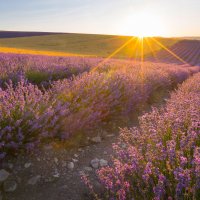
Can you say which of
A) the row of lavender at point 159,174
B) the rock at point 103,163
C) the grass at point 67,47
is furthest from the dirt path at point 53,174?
the grass at point 67,47

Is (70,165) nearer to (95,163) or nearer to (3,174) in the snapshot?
(95,163)

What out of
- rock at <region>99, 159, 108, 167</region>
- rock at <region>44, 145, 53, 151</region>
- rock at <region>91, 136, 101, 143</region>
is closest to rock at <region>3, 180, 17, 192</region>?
rock at <region>44, 145, 53, 151</region>

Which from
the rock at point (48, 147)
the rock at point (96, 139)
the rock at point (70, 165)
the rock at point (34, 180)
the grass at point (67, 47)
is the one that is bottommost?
the rock at point (70, 165)

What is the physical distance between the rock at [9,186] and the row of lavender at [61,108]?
12.3 inches

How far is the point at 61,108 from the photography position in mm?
3463

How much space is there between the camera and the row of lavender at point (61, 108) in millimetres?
2912

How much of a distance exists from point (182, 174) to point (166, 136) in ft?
3.94

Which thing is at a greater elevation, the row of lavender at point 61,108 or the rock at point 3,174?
the row of lavender at point 61,108

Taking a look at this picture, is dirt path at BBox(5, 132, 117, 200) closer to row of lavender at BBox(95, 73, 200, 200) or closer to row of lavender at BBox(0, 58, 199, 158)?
row of lavender at BBox(0, 58, 199, 158)

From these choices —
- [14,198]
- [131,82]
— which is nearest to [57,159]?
[14,198]

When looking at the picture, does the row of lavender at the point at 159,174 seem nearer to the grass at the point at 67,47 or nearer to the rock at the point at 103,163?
the rock at the point at 103,163

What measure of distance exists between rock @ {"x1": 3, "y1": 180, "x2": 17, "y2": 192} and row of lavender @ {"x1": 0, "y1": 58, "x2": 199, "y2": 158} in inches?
12.3

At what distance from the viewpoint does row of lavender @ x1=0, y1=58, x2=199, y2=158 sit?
291cm

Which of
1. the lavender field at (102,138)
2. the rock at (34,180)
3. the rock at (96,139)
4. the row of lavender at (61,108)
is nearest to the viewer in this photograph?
the lavender field at (102,138)
